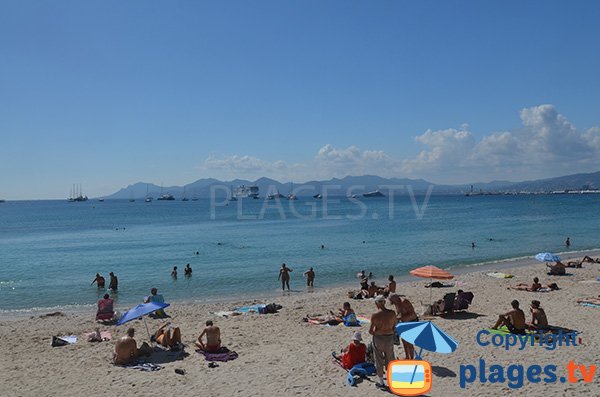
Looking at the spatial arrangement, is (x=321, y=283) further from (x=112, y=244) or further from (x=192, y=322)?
(x=112, y=244)

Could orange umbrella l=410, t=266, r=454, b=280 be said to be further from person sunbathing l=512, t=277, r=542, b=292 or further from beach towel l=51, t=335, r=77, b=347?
beach towel l=51, t=335, r=77, b=347

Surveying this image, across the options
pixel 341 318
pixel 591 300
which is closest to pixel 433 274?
pixel 341 318

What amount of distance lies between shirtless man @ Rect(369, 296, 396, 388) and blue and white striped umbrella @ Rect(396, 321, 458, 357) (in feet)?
0.75

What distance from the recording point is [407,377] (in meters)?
7.90

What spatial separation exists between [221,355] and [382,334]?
432cm

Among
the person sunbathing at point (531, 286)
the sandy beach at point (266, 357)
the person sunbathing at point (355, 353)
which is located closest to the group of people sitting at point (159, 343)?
the sandy beach at point (266, 357)

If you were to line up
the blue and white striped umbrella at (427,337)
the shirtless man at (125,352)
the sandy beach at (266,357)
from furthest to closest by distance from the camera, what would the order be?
the shirtless man at (125,352), the sandy beach at (266,357), the blue and white striped umbrella at (427,337)

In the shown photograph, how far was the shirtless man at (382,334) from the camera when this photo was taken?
7744 millimetres

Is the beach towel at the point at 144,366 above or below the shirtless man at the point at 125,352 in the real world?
below

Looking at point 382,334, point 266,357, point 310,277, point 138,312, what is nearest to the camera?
point 382,334

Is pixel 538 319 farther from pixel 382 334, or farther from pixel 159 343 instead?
pixel 159 343

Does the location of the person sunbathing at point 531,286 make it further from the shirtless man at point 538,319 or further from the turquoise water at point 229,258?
the turquoise water at point 229,258

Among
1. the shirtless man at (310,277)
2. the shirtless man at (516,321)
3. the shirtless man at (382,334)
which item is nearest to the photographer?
the shirtless man at (382,334)

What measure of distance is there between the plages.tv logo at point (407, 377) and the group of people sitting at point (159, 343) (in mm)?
4583
